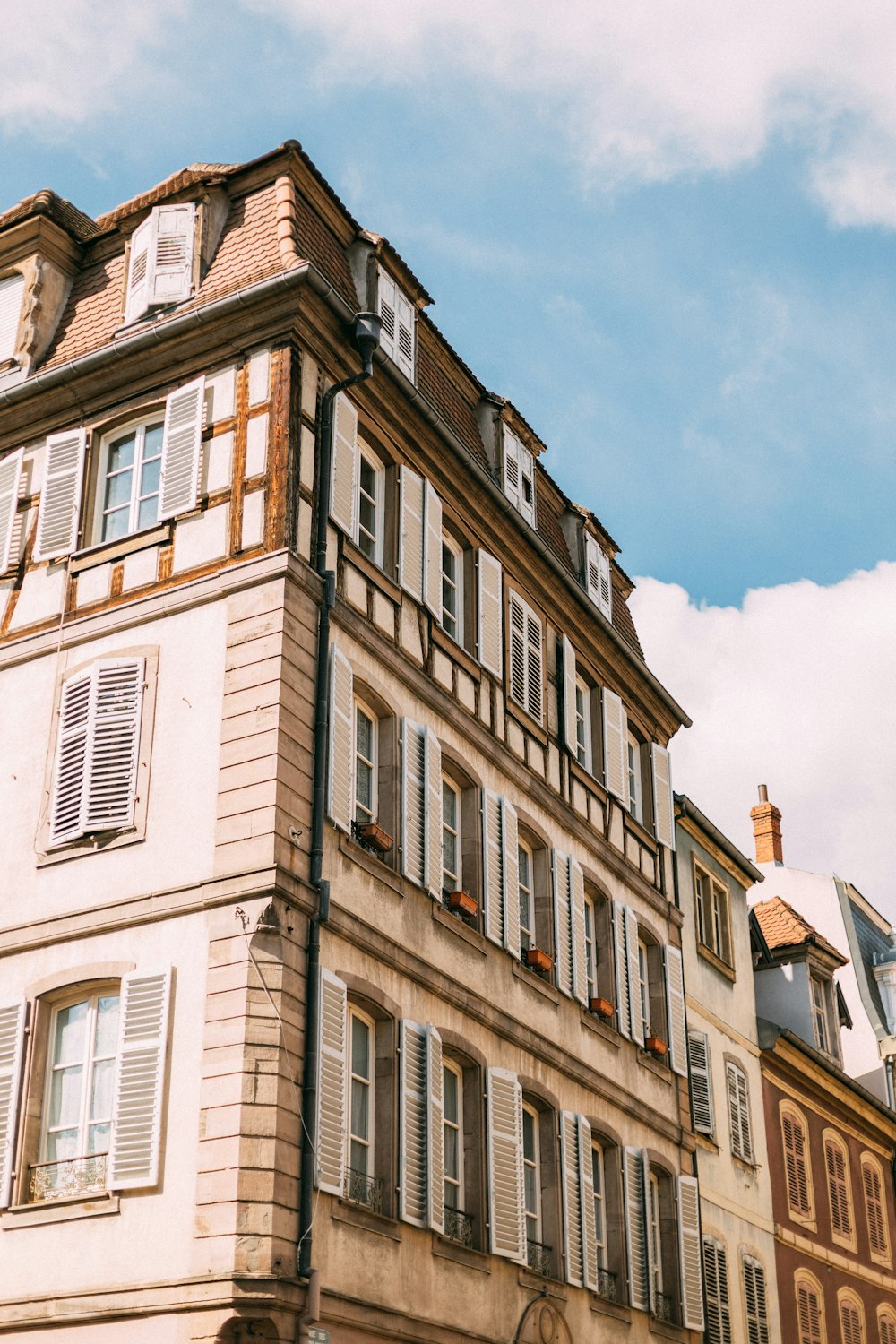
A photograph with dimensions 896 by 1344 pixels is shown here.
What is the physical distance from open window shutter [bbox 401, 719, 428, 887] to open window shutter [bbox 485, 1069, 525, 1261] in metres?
2.43

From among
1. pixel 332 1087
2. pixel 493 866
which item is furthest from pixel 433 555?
pixel 332 1087

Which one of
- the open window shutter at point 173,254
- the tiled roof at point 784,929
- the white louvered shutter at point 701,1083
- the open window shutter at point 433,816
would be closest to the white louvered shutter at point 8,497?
the open window shutter at point 173,254

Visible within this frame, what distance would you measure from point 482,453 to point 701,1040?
9.46 m

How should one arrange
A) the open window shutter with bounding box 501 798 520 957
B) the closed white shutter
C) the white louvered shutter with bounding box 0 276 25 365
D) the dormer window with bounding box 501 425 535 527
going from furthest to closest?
the dormer window with bounding box 501 425 535 527, the white louvered shutter with bounding box 0 276 25 365, the open window shutter with bounding box 501 798 520 957, the closed white shutter

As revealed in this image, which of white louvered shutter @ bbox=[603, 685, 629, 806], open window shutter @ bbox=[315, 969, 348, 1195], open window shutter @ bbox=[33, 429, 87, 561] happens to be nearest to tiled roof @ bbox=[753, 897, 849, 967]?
white louvered shutter @ bbox=[603, 685, 629, 806]

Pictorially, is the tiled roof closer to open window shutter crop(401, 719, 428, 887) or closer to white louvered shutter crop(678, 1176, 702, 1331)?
white louvered shutter crop(678, 1176, 702, 1331)

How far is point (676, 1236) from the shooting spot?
22.8m

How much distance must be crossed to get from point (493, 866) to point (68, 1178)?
6394 mm

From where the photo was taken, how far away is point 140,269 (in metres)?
19.7

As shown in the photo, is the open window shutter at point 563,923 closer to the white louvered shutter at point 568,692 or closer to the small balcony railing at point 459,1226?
the white louvered shutter at point 568,692

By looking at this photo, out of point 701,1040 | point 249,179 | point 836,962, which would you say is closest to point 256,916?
point 249,179

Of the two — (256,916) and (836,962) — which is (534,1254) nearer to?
(256,916)

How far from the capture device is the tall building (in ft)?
48.6

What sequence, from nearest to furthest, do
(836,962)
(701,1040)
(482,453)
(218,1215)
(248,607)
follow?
(218,1215) → (248,607) → (482,453) → (701,1040) → (836,962)
